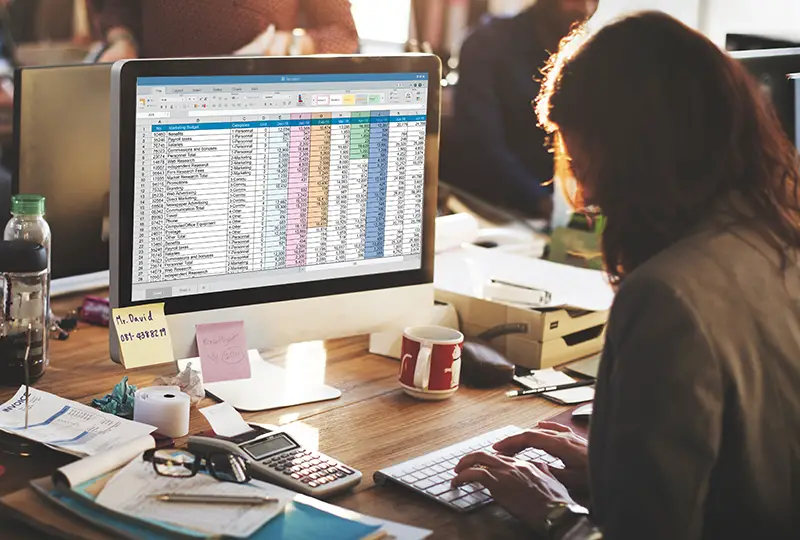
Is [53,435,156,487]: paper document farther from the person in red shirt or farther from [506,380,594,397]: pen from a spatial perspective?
the person in red shirt

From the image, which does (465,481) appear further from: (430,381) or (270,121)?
(270,121)

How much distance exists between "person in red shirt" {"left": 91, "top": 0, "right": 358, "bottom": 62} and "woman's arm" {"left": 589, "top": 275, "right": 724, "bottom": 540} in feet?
3.93

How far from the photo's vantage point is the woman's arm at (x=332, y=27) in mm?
2156

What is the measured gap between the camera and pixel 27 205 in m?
1.58

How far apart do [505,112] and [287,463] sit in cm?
333

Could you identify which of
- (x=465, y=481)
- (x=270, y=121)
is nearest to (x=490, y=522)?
(x=465, y=481)

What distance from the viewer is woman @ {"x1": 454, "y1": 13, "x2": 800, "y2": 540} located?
1049mm

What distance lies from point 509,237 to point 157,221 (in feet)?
3.63

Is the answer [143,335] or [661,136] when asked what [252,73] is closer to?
[143,335]

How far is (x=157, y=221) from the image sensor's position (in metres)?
1.43

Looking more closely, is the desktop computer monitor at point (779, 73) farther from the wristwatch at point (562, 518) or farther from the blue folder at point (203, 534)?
the blue folder at point (203, 534)

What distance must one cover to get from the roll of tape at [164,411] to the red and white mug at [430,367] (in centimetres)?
36

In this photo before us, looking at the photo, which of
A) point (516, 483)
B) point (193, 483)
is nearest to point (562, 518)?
point (516, 483)

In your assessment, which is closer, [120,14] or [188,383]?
[188,383]
